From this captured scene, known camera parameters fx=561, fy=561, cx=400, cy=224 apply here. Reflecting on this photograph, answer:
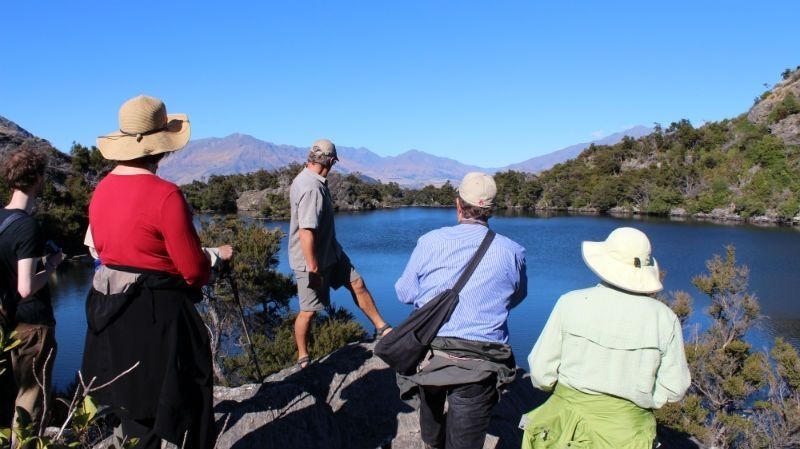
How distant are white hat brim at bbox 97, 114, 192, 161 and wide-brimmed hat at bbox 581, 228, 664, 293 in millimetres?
1687

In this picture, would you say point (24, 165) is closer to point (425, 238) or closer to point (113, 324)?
point (113, 324)

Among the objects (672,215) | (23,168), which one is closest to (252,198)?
(672,215)

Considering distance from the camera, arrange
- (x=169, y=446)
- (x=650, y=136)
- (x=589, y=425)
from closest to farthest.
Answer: (x=589, y=425), (x=169, y=446), (x=650, y=136)

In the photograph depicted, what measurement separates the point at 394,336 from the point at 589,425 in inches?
34.5

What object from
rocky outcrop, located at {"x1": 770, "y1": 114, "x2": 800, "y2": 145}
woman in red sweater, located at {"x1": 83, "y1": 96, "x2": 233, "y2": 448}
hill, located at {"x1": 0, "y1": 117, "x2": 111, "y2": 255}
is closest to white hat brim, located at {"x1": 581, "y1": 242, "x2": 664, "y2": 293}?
woman in red sweater, located at {"x1": 83, "y1": 96, "x2": 233, "y2": 448}

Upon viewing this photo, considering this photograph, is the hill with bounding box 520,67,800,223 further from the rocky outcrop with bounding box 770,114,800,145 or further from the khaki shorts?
the khaki shorts

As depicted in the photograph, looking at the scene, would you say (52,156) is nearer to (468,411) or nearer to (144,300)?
(144,300)

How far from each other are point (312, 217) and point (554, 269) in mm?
24945

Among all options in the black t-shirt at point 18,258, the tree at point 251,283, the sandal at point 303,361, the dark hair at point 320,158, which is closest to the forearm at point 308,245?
the dark hair at point 320,158

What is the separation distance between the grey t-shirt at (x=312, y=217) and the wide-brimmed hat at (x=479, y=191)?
53.7 inches

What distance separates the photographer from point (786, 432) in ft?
36.9

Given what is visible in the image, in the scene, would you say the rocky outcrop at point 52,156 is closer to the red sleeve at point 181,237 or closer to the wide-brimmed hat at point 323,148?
the wide-brimmed hat at point 323,148

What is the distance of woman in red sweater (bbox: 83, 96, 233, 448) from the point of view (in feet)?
6.44

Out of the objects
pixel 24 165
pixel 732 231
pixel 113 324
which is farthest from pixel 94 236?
pixel 732 231
